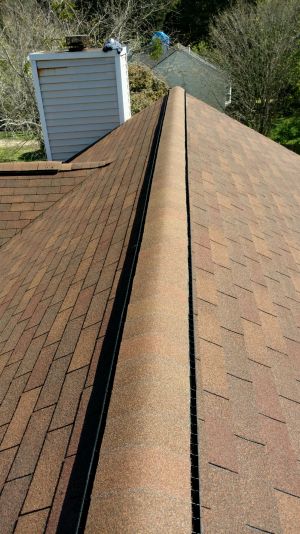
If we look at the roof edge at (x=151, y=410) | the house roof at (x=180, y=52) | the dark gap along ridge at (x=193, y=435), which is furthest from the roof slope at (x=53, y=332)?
the house roof at (x=180, y=52)

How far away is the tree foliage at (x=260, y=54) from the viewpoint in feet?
78.0

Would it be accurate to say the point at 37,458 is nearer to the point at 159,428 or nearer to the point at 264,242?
the point at 159,428

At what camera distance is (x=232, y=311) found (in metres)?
3.07

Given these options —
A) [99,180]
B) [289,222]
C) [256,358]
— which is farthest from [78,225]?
[256,358]

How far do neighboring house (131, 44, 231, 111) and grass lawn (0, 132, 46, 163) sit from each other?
33.1ft

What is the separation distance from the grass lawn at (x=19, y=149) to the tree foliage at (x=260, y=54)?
13079 millimetres

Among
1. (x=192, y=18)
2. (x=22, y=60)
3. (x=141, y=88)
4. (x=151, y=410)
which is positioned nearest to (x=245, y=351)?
(x=151, y=410)

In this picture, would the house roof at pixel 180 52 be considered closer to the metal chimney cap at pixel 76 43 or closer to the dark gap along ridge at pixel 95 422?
the metal chimney cap at pixel 76 43

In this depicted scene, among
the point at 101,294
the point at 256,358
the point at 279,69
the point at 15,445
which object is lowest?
the point at 15,445

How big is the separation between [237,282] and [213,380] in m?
1.25

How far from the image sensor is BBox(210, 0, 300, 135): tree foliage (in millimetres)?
23781

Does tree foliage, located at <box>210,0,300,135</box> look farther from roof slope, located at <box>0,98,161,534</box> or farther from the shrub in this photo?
roof slope, located at <box>0,98,161,534</box>

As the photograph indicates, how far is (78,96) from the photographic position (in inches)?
378

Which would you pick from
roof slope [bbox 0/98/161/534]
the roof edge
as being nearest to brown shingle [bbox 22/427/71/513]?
roof slope [bbox 0/98/161/534]
